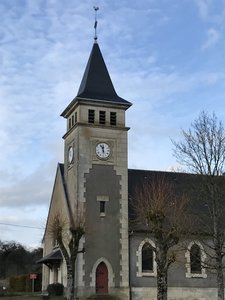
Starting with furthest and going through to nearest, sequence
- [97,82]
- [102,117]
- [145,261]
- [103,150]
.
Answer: [97,82], [102,117], [103,150], [145,261]

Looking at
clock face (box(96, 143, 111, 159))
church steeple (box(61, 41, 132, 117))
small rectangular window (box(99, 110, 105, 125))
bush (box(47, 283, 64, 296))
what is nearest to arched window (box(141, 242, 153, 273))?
bush (box(47, 283, 64, 296))

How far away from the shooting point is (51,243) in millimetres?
43156

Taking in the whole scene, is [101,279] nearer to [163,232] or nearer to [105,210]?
[105,210]

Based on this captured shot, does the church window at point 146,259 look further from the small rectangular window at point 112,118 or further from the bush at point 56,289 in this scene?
the small rectangular window at point 112,118

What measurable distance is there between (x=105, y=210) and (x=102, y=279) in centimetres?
487

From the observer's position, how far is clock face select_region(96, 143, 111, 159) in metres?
39.1

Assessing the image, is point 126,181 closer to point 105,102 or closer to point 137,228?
point 137,228

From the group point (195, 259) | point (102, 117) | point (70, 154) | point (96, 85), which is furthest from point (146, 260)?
point (96, 85)

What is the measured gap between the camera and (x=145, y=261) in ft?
125

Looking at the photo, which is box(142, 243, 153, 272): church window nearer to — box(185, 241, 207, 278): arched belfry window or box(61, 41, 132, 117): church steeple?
box(185, 241, 207, 278): arched belfry window

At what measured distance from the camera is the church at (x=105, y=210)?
1446 inches

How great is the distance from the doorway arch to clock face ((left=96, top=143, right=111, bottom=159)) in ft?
25.8

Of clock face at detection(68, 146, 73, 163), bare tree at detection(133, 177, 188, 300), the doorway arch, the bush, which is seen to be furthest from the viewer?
clock face at detection(68, 146, 73, 163)

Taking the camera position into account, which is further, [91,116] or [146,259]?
[91,116]
